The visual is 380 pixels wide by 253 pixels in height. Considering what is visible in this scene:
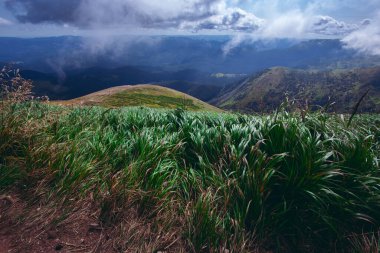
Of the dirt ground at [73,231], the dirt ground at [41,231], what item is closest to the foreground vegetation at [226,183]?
the dirt ground at [73,231]

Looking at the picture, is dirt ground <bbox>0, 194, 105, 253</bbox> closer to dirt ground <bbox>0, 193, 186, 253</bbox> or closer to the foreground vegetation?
dirt ground <bbox>0, 193, 186, 253</bbox>

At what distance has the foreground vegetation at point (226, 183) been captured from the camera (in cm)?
419

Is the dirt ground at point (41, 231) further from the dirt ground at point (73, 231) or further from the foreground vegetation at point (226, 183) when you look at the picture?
the foreground vegetation at point (226, 183)

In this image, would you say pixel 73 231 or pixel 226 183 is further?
pixel 226 183

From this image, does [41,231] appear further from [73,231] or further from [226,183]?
[226,183]

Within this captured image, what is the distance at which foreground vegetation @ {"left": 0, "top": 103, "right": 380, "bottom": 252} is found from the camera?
4.19m

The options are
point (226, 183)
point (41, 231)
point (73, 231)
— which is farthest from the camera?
point (226, 183)

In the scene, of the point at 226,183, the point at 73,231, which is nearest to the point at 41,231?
the point at 73,231

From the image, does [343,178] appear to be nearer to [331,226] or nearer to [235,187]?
[331,226]

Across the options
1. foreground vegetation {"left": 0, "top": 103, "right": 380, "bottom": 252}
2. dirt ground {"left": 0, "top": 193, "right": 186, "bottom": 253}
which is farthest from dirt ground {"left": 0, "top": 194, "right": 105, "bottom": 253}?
foreground vegetation {"left": 0, "top": 103, "right": 380, "bottom": 252}

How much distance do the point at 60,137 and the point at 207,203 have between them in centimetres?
324

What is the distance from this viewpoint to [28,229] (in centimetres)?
416

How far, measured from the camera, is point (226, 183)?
15.5ft

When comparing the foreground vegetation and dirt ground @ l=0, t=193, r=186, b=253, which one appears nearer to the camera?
dirt ground @ l=0, t=193, r=186, b=253
